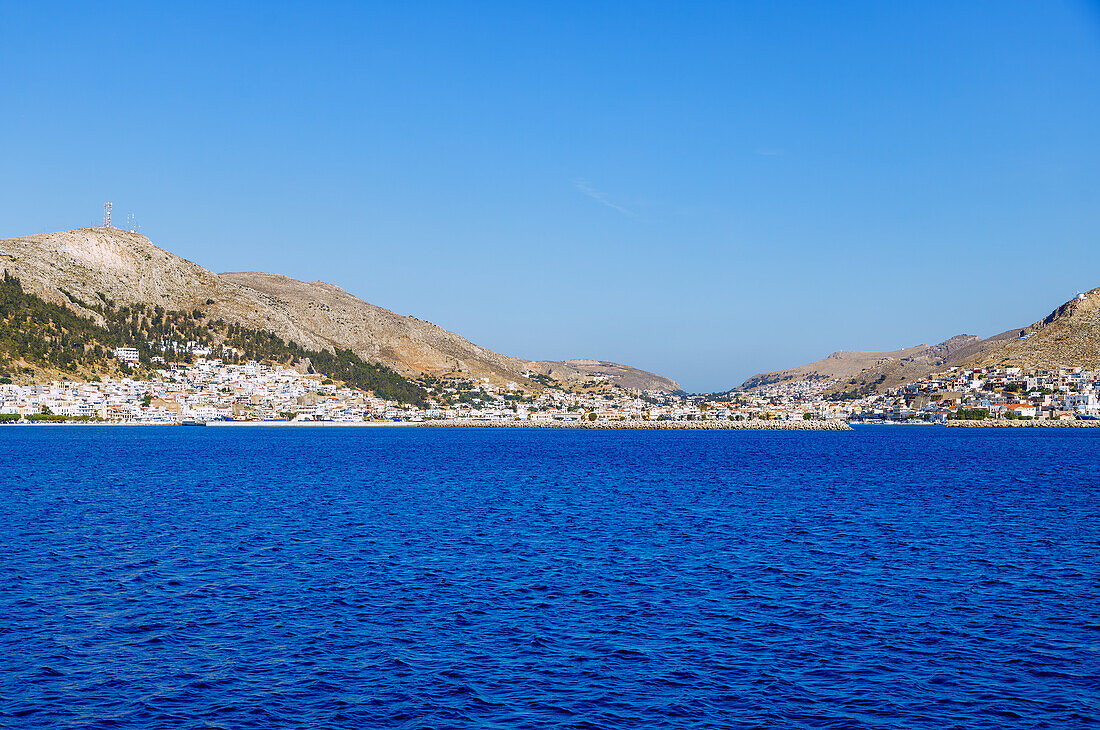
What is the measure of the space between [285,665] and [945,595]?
23.5m

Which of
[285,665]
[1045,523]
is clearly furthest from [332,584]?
[1045,523]

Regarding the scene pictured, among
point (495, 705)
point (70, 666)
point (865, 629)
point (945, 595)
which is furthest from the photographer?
point (945, 595)

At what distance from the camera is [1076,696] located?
20750 millimetres

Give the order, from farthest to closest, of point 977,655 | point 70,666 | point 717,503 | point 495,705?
point 717,503 < point 977,655 < point 70,666 < point 495,705

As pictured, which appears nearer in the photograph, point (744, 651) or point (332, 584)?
point (744, 651)

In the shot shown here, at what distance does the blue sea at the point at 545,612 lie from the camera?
20266mm

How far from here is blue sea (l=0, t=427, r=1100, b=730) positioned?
20.3 meters

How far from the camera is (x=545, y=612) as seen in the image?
2906cm

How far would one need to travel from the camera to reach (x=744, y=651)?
24.5 meters

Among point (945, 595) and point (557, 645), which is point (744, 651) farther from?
point (945, 595)

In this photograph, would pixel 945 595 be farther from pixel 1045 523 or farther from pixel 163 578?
pixel 163 578

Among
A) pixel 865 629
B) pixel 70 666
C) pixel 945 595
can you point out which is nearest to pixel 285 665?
pixel 70 666

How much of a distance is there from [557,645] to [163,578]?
17.6 meters

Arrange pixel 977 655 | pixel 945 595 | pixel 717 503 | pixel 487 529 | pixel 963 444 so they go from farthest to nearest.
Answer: pixel 963 444
pixel 717 503
pixel 487 529
pixel 945 595
pixel 977 655
